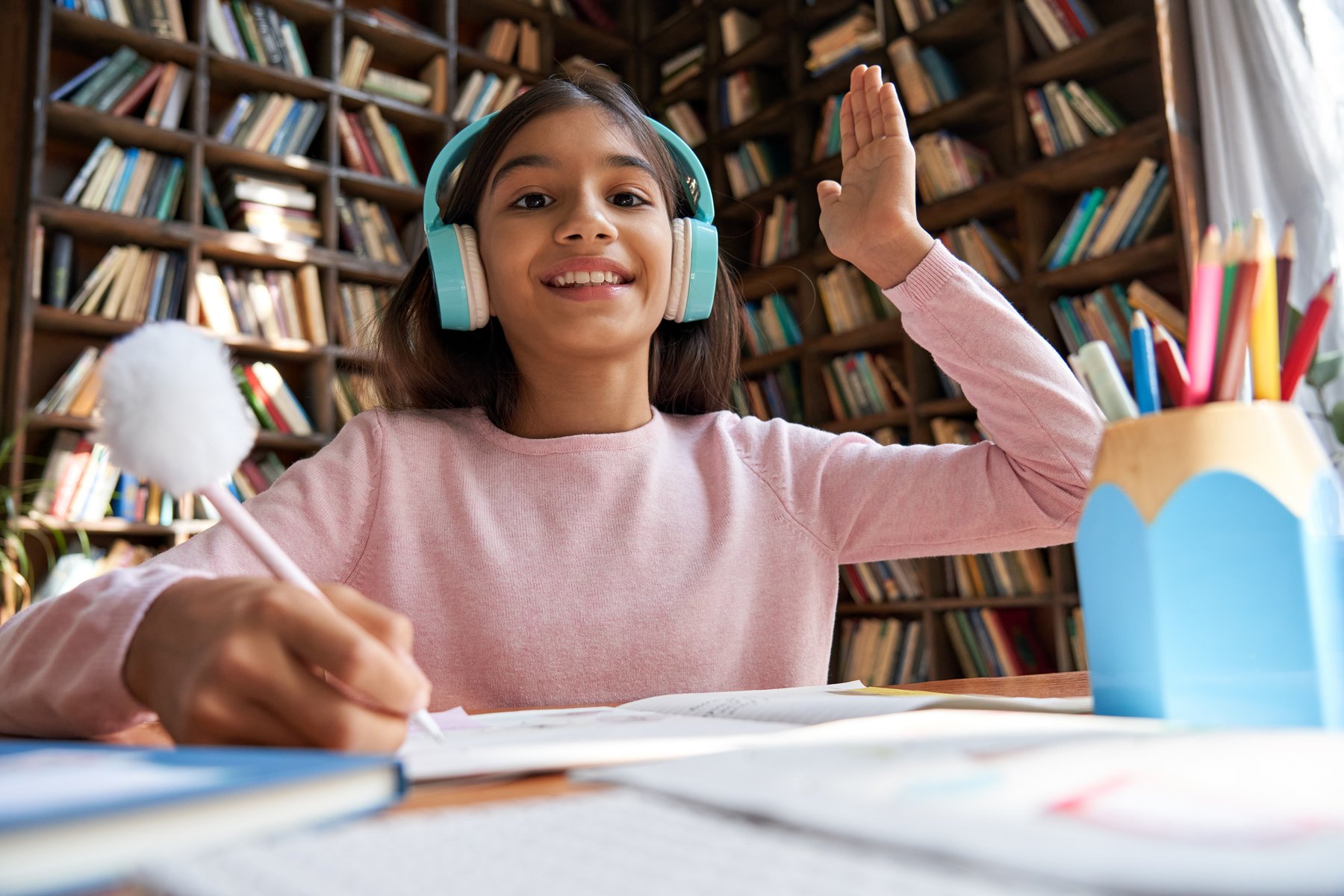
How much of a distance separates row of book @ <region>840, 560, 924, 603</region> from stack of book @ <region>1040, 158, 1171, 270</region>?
108cm

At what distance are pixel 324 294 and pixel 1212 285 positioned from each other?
3.42 meters

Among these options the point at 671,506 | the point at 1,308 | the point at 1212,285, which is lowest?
the point at 671,506

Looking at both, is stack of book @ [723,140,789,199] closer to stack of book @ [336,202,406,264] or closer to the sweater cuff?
stack of book @ [336,202,406,264]

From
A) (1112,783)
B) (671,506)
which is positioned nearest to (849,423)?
(671,506)

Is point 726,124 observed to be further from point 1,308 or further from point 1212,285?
point 1212,285

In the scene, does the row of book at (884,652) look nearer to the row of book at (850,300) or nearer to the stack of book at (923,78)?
the row of book at (850,300)

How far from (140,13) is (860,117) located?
3.11 metres

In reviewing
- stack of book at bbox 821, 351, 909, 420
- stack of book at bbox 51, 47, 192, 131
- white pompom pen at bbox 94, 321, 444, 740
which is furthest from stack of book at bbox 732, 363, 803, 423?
white pompom pen at bbox 94, 321, 444, 740

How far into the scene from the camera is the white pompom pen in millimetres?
434

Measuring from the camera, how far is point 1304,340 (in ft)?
1.86

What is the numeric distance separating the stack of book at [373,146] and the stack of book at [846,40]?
5.22 ft

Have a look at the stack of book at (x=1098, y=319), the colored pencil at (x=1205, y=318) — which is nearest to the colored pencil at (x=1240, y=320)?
the colored pencil at (x=1205, y=318)

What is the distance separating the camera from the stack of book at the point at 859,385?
139 inches

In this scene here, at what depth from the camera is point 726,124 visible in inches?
165
